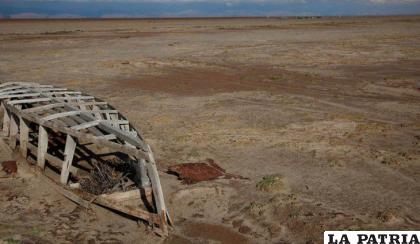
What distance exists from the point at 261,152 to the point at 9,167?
18.6 ft

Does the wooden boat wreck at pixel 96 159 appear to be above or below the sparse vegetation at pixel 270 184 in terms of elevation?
above

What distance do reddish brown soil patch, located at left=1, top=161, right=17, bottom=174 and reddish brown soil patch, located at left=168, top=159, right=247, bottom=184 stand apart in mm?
3316

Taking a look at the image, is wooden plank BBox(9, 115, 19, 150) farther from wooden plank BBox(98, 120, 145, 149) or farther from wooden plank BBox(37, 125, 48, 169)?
wooden plank BBox(98, 120, 145, 149)

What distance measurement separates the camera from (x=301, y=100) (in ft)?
51.1

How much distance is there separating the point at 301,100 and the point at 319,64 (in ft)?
32.4

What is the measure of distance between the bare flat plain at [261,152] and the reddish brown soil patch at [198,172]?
215 mm

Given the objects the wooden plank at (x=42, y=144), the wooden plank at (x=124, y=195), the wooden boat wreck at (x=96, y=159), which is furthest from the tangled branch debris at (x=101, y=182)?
the wooden plank at (x=42, y=144)

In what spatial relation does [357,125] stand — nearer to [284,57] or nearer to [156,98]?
[156,98]

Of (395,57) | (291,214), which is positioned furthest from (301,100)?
(395,57)

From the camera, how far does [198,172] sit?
900 cm

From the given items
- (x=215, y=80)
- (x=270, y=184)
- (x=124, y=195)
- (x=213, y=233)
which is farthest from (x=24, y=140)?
(x=215, y=80)

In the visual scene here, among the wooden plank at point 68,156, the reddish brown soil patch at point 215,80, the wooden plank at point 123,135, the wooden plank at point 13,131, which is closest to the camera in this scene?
the wooden plank at point 123,135

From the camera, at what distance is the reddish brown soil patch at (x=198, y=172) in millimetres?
8688

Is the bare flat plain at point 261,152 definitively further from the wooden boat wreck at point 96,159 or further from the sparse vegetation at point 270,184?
the wooden boat wreck at point 96,159
